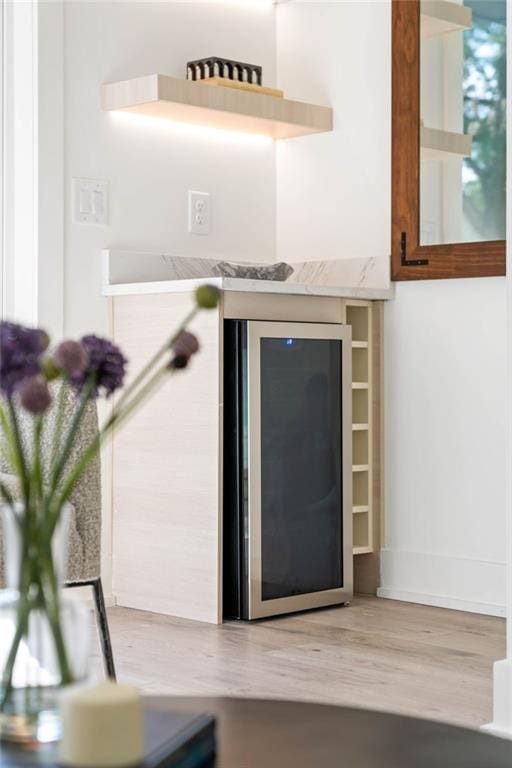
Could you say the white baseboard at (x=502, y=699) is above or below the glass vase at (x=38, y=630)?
below

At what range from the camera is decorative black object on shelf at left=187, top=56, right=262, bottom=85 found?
3.92 m

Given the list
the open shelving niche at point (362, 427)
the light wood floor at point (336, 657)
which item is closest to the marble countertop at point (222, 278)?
the open shelving niche at point (362, 427)

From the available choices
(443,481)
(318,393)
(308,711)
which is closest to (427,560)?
(443,481)

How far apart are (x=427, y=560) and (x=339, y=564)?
294 mm

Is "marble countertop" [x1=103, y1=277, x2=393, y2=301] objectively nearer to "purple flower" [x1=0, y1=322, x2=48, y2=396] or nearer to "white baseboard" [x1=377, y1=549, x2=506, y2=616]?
"white baseboard" [x1=377, y1=549, x2=506, y2=616]

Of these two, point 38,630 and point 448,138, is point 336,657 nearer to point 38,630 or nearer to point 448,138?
point 448,138

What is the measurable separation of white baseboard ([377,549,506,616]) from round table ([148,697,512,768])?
2.51 metres

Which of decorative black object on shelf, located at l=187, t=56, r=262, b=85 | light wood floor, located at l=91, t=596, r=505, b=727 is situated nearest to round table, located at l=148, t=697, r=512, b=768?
light wood floor, located at l=91, t=596, r=505, b=727

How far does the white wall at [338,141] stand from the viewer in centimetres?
402

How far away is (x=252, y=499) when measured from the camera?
3453 millimetres

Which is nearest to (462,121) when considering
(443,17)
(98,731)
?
(443,17)

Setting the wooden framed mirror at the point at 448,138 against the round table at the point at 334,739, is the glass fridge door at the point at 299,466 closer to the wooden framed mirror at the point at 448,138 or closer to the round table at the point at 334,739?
the wooden framed mirror at the point at 448,138

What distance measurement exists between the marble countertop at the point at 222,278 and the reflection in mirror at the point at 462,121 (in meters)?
0.25

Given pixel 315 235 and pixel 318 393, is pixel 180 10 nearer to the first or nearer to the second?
pixel 315 235
